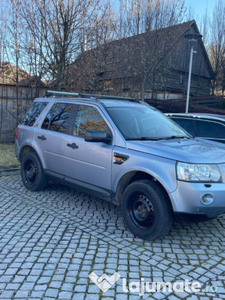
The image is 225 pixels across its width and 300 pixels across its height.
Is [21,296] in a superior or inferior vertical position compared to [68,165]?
inferior

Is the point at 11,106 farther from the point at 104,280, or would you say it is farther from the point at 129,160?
the point at 104,280

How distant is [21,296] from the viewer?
280 cm

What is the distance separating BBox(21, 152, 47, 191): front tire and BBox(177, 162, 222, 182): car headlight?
125 inches

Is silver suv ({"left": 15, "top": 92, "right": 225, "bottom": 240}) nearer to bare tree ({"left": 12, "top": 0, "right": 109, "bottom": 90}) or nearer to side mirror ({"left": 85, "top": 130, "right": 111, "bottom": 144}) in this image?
side mirror ({"left": 85, "top": 130, "right": 111, "bottom": 144})

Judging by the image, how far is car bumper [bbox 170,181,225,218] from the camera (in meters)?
3.60

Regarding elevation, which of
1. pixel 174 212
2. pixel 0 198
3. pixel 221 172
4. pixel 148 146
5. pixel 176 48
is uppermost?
pixel 176 48

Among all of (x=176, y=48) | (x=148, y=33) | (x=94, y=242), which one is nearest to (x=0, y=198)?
(x=94, y=242)

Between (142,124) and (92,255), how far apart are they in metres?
2.28

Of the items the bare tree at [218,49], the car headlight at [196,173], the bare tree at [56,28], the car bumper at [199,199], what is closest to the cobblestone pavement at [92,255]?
the car bumper at [199,199]

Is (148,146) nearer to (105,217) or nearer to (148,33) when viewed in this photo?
(105,217)

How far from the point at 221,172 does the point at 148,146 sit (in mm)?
1019

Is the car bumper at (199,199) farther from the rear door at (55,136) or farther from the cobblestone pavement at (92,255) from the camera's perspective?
the rear door at (55,136)

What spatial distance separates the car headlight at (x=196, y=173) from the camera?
3648mm

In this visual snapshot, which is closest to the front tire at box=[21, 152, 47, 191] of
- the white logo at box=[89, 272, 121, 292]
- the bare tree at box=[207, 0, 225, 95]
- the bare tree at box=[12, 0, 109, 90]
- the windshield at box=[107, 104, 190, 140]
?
the windshield at box=[107, 104, 190, 140]
